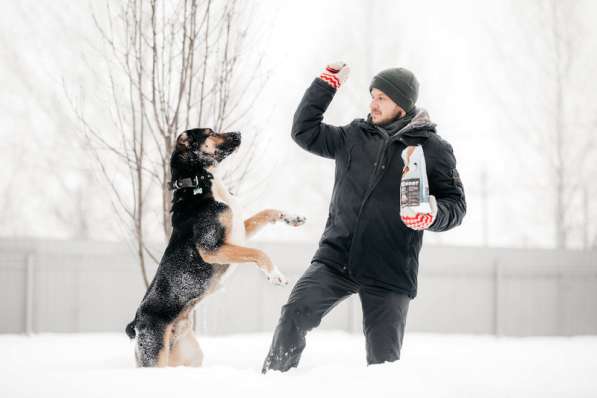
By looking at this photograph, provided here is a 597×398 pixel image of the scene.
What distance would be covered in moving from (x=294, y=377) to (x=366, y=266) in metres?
0.63

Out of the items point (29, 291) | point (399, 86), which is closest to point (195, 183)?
point (399, 86)

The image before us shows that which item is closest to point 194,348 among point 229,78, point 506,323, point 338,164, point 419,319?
point 338,164

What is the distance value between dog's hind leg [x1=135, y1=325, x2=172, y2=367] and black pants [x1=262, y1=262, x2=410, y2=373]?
536 mm

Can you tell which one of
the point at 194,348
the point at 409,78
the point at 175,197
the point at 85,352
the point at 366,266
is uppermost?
the point at 409,78

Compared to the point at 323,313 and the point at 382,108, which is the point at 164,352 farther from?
the point at 382,108

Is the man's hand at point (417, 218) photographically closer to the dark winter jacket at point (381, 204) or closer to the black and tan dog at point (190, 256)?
the dark winter jacket at point (381, 204)

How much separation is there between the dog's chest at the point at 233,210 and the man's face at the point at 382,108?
0.85 m

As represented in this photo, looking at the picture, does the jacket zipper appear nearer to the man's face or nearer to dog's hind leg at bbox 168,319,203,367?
the man's face

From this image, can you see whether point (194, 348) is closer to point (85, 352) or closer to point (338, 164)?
point (338, 164)

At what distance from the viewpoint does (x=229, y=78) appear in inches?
190

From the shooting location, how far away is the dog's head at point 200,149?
3266 mm

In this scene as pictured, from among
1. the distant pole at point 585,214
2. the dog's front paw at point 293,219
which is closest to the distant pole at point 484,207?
the distant pole at point 585,214

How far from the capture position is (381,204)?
9.24 ft

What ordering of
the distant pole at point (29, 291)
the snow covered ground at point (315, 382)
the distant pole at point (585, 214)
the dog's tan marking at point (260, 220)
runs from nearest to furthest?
the snow covered ground at point (315, 382)
the dog's tan marking at point (260, 220)
the distant pole at point (29, 291)
the distant pole at point (585, 214)
